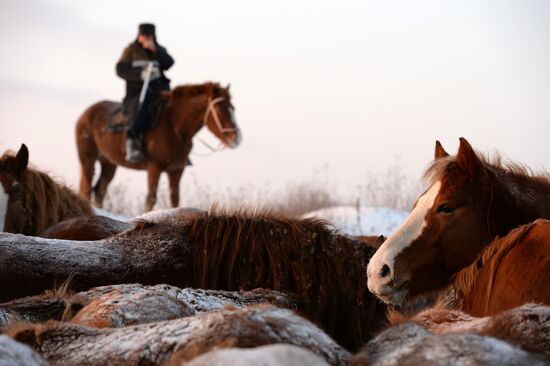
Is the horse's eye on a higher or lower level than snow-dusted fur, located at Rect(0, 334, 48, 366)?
higher

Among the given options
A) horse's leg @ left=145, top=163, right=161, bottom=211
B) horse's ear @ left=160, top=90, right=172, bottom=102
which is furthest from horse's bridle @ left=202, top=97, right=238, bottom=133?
horse's leg @ left=145, top=163, right=161, bottom=211

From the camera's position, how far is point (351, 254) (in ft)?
14.9

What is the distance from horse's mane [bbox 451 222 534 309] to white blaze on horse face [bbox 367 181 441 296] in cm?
29

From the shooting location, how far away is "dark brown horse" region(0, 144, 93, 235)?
6.76m

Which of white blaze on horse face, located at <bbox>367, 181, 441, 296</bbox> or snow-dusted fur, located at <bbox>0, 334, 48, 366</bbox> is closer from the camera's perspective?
snow-dusted fur, located at <bbox>0, 334, 48, 366</bbox>

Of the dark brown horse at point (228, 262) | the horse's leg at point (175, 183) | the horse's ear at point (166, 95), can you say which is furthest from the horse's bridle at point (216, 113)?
the dark brown horse at point (228, 262)

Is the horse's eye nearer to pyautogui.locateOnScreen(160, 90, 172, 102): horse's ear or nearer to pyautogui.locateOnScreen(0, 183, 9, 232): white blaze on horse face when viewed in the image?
pyautogui.locateOnScreen(0, 183, 9, 232): white blaze on horse face

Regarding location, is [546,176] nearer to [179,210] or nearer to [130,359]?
[179,210]

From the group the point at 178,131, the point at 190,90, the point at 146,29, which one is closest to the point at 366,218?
the point at 178,131

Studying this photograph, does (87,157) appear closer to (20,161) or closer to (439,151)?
(20,161)

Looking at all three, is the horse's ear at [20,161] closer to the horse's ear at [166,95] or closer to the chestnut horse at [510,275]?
the chestnut horse at [510,275]

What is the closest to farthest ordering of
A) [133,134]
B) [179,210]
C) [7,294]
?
[7,294], [179,210], [133,134]

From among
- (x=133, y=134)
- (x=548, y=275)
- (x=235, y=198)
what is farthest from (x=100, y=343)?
(x=133, y=134)

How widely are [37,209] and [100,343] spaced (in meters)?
5.01
